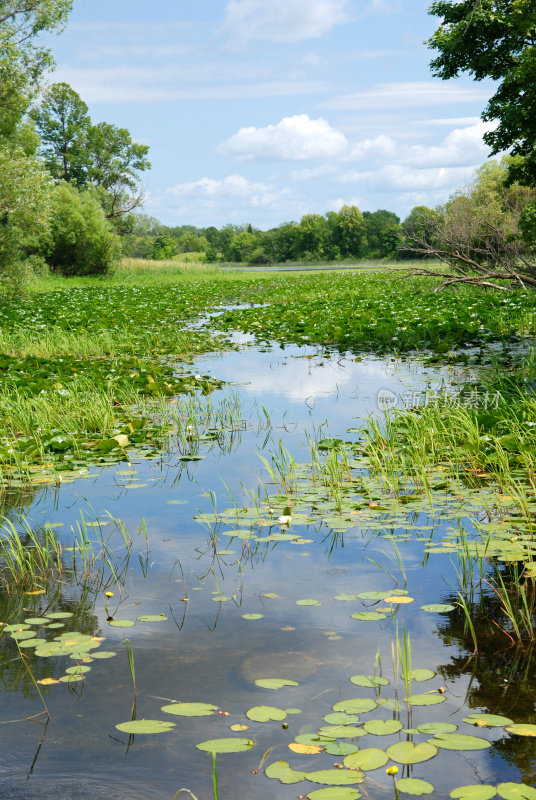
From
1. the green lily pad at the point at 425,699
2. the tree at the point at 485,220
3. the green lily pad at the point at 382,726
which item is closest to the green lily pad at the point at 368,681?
the green lily pad at the point at 425,699

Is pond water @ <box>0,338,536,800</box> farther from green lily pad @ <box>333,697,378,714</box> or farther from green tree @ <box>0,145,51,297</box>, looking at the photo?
green tree @ <box>0,145,51,297</box>

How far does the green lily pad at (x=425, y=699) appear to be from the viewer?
2.65 meters

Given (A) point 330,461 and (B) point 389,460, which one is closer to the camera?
(A) point 330,461

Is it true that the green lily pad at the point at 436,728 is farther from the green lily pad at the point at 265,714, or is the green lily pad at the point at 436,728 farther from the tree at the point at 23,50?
the tree at the point at 23,50

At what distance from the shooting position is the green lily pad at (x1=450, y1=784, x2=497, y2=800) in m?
2.14

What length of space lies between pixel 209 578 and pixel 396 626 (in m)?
1.16

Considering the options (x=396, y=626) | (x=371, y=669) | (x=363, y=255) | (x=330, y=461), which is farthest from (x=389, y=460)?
(x=363, y=255)

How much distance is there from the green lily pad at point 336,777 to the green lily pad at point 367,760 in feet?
0.07

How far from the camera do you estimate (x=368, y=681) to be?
2861 mm

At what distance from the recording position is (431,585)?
12.6 feet

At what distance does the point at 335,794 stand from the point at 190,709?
2.30 ft

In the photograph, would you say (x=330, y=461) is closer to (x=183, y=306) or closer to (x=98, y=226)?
(x=183, y=306)

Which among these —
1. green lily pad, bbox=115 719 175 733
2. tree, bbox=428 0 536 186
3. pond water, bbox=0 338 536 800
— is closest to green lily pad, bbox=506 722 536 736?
pond water, bbox=0 338 536 800

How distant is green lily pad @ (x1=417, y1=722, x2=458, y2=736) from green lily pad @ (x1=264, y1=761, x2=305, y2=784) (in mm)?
487
